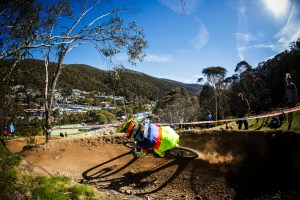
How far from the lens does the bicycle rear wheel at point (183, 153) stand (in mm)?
9008

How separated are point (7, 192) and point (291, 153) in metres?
8.41

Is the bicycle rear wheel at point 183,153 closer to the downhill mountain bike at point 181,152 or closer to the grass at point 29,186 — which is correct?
the downhill mountain bike at point 181,152

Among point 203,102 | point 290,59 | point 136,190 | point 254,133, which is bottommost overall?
point 136,190

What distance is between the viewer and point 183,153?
31.5 feet

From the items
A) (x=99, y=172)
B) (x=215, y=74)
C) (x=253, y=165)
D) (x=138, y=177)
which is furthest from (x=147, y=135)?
(x=215, y=74)

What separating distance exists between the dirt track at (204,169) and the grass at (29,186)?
56.3 inches

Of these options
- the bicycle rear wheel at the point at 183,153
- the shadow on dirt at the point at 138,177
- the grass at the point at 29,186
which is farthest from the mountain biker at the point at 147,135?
the shadow on dirt at the point at 138,177

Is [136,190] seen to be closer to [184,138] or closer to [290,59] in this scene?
[184,138]

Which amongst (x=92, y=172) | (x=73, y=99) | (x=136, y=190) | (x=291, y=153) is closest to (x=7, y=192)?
(x=136, y=190)

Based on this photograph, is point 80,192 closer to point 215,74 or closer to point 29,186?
point 29,186

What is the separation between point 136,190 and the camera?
870 centimetres

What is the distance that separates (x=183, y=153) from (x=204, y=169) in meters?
1.28

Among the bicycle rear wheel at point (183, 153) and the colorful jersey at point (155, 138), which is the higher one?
the colorful jersey at point (155, 138)

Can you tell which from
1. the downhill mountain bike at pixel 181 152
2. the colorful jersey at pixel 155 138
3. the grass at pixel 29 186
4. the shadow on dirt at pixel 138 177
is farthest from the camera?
the downhill mountain bike at pixel 181 152
